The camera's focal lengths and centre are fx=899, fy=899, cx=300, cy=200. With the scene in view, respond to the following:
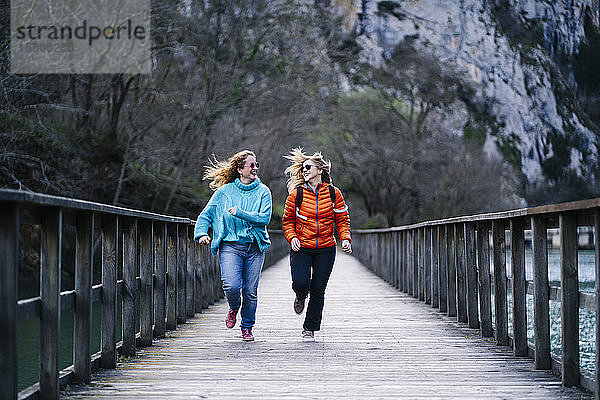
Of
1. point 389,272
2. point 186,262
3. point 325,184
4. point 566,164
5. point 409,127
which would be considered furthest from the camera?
point 566,164

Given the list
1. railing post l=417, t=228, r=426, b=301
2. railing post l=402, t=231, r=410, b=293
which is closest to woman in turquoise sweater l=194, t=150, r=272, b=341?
railing post l=417, t=228, r=426, b=301

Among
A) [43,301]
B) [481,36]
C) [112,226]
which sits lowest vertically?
[43,301]

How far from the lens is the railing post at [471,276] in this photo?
8273 millimetres

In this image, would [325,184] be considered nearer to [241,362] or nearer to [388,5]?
[241,362]

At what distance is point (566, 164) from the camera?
66688 mm

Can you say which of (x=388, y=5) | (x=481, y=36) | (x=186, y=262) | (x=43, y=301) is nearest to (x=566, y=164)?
(x=481, y=36)

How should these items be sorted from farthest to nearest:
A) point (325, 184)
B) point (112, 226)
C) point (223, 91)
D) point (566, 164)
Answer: point (566, 164)
point (223, 91)
point (325, 184)
point (112, 226)

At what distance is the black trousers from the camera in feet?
23.6

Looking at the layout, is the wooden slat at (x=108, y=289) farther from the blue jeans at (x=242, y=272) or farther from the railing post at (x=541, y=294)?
the railing post at (x=541, y=294)

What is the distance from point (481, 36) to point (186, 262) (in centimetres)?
6412

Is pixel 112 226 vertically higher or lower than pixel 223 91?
lower

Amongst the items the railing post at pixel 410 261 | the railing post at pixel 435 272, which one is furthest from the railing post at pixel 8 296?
the railing post at pixel 410 261

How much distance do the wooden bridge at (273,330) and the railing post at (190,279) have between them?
3 cm

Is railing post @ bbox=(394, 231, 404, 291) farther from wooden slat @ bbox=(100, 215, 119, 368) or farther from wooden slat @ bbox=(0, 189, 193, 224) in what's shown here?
wooden slat @ bbox=(100, 215, 119, 368)
